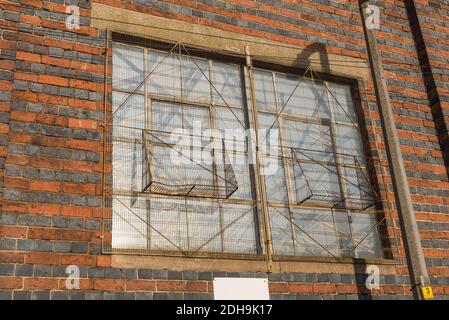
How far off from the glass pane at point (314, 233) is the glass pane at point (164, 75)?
81.1 inches

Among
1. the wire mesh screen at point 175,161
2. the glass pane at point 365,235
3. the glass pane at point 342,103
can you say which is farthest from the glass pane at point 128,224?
the glass pane at point 342,103

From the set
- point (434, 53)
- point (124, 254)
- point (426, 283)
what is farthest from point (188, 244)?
point (434, 53)

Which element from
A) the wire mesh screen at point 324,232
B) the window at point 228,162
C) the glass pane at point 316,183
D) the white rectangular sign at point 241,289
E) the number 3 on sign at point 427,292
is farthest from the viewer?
the glass pane at point 316,183

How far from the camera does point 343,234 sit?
22.2 ft

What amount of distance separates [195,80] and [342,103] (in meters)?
2.12

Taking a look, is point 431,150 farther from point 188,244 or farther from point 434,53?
point 188,244

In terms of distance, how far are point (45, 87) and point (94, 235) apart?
5.36ft

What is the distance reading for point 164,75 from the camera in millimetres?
6664

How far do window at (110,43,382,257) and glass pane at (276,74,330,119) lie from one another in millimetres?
15

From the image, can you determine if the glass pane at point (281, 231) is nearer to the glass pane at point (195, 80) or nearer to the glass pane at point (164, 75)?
the glass pane at point (195, 80)

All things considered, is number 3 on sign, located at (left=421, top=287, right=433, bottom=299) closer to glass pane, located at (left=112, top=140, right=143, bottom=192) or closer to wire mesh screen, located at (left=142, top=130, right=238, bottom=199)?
wire mesh screen, located at (left=142, top=130, right=238, bottom=199)

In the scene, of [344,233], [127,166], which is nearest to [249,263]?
[344,233]

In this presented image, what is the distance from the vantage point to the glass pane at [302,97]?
23.8 feet

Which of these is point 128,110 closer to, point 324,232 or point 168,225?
point 168,225
